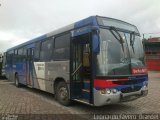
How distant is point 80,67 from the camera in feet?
27.6

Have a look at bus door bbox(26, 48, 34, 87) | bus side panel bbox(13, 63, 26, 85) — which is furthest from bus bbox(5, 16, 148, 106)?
bus side panel bbox(13, 63, 26, 85)

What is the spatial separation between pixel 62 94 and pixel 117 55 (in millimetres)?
2843

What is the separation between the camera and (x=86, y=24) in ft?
26.0

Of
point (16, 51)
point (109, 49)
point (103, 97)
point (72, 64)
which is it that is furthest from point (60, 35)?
point (16, 51)

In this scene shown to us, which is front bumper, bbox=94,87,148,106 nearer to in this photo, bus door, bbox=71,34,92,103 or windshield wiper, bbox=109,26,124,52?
bus door, bbox=71,34,92,103

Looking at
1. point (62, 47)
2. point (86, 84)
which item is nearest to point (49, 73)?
point (62, 47)

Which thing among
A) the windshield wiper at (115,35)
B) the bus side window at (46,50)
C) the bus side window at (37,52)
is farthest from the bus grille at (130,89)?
the bus side window at (37,52)

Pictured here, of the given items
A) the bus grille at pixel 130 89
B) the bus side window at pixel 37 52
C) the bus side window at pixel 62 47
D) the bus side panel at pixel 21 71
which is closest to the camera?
the bus grille at pixel 130 89

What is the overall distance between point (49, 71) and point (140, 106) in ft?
12.8

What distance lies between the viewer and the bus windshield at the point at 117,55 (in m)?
7.21

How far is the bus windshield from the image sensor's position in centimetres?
721

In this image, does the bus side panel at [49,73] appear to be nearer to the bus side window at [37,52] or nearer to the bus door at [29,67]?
the bus side window at [37,52]

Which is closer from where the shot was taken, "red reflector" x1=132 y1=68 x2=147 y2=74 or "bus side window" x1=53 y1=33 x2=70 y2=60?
"red reflector" x1=132 y1=68 x2=147 y2=74

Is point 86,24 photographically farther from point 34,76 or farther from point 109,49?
point 34,76
